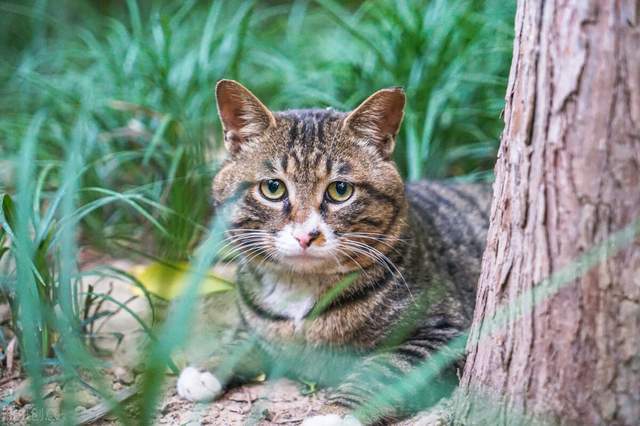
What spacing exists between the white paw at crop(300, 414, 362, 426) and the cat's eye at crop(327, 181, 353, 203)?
0.75 metres

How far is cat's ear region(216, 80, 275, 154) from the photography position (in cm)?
252

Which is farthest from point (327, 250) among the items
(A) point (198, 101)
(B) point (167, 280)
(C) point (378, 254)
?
(A) point (198, 101)

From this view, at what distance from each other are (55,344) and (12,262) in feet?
1.85

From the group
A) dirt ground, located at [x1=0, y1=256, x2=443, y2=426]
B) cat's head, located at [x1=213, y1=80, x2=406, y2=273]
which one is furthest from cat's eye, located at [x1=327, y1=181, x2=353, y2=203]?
dirt ground, located at [x1=0, y1=256, x2=443, y2=426]

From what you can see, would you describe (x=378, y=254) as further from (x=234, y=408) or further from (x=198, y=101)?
(x=198, y=101)

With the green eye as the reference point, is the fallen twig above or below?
below

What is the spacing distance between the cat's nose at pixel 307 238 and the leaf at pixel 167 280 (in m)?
0.56

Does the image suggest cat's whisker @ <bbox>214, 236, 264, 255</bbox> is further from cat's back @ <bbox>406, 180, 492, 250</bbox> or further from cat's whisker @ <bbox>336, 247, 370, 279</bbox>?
cat's back @ <bbox>406, 180, 492, 250</bbox>

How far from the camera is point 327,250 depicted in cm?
237

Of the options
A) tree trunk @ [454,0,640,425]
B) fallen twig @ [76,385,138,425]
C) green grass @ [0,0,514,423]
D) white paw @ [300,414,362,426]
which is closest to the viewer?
tree trunk @ [454,0,640,425]

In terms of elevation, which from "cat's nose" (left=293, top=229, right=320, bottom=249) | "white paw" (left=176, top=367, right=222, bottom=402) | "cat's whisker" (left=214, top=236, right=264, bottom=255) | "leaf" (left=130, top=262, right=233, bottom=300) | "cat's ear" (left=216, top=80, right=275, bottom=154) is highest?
"cat's ear" (left=216, top=80, right=275, bottom=154)

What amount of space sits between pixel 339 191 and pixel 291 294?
43 cm

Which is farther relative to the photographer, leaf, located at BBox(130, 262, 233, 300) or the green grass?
the green grass

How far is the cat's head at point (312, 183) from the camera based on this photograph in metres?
2.41
